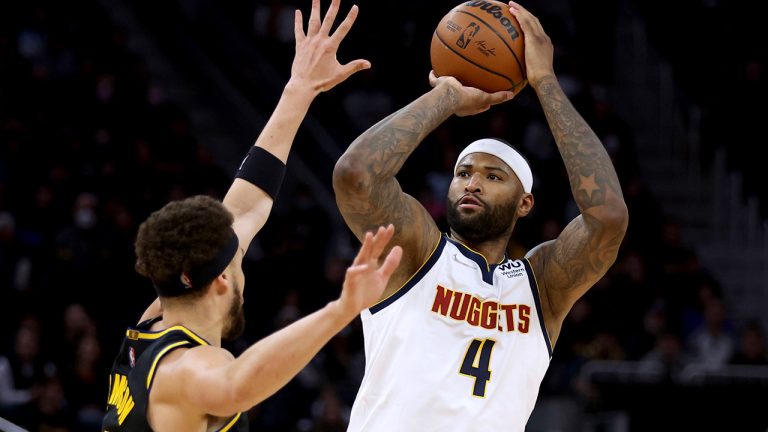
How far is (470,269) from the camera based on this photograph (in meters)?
4.91

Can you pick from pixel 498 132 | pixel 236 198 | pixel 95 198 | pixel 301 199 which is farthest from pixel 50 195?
pixel 236 198

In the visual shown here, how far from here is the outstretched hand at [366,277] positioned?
326 centimetres

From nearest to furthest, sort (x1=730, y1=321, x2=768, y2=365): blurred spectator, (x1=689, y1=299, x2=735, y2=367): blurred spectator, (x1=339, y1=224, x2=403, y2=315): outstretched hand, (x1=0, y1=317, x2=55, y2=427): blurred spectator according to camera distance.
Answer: (x1=339, y1=224, x2=403, y2=315): outstretched hand, (x1=0, y1=317, x2=55, y2=427): blurred spectator, (x1=730, y1=321, x2=768, y2=365): blurred spectator, (x1=689, y1=299, x2=735, y2=367): blurred spectator

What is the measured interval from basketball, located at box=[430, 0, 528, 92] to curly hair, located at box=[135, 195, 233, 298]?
1.77 meters

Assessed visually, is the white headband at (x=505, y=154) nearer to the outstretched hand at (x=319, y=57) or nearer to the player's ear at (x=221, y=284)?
the outstretched hand at (x=319, y=57)

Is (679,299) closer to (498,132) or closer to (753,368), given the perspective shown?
(753,368)

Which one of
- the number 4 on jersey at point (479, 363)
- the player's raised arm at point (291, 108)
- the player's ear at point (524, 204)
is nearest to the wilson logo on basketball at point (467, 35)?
the player's raised arm at point (291, 108)

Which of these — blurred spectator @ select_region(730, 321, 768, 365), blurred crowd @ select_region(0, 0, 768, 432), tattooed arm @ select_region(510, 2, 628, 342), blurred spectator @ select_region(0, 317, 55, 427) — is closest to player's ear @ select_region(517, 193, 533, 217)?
tattooed arm @ select_region(510, 2, 628, 342)

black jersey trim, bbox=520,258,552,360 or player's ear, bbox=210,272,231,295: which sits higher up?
black jersey trim, bbox=520,258,552,360

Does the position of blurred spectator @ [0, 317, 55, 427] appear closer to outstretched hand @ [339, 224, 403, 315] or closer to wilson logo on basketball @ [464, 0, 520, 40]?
wilson logo on basketball @ [464, 0, 520, 40]

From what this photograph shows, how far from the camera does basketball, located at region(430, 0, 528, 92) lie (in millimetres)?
5090

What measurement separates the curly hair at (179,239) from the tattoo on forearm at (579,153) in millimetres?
1785

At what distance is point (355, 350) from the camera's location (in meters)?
11.4

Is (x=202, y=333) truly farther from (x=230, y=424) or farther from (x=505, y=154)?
(x=505, y=154)
